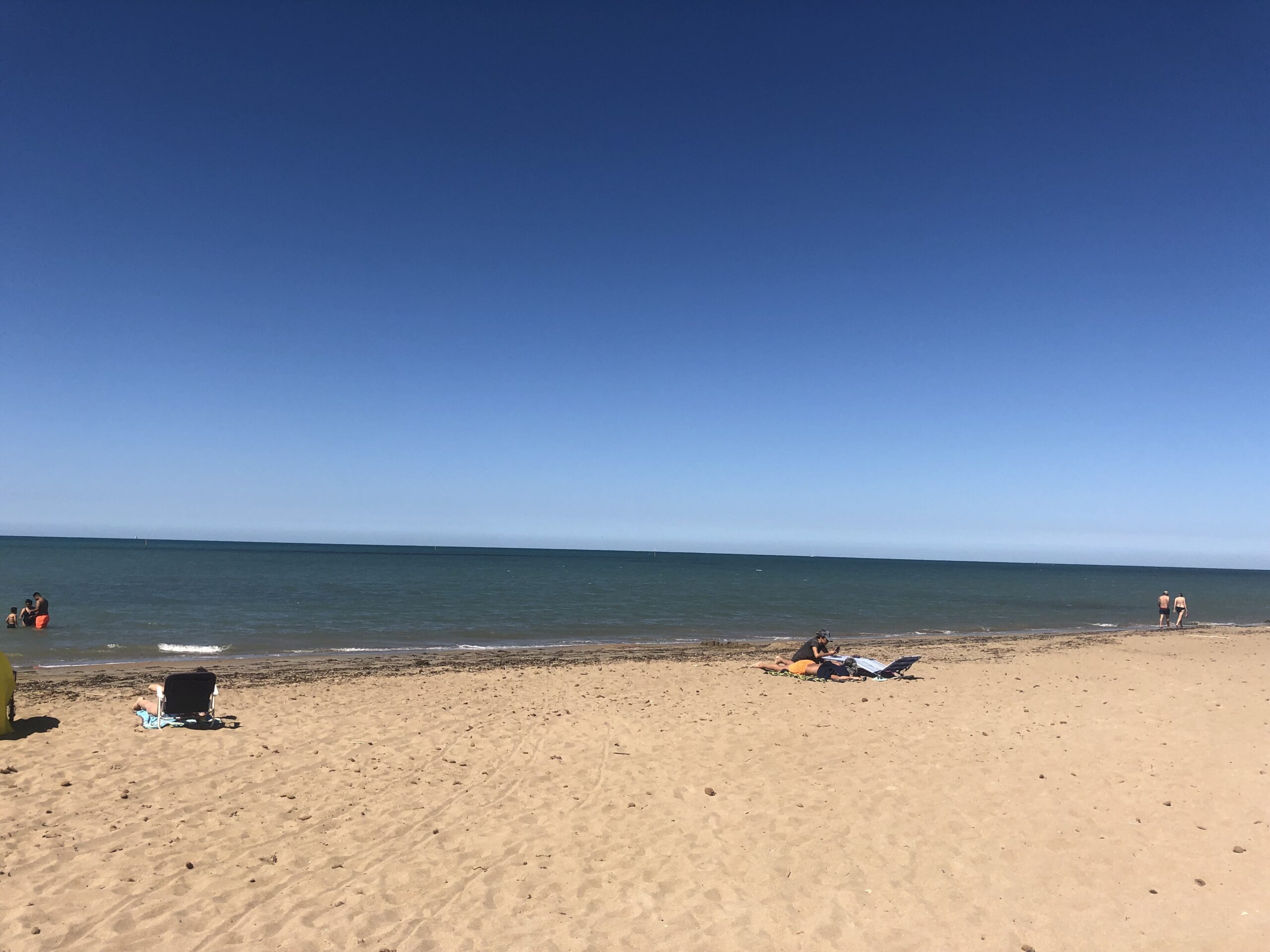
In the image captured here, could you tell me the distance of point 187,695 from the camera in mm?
10445

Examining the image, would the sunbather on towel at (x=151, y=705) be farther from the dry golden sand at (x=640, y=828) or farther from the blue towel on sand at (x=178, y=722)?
the dry golden sand at (x=640, y=828)

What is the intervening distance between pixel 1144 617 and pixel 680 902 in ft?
170

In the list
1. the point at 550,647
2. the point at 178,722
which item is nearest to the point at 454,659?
the point at 550,647

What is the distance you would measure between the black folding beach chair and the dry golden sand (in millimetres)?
398

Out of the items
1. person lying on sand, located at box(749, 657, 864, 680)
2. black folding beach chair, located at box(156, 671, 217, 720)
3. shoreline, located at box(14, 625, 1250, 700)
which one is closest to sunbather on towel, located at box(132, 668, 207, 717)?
black folding beach chair, located at box(156, 671, 217, 720)

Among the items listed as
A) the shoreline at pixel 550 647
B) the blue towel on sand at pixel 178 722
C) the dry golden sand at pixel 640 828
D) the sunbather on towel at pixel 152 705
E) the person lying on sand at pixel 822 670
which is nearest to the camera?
the dry golden sand at pixel 640 828

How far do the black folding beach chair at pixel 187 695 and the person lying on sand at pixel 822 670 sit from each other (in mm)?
12129

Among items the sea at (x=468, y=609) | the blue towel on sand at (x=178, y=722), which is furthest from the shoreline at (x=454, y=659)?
the blue towel on sand at (x=178, y=722)

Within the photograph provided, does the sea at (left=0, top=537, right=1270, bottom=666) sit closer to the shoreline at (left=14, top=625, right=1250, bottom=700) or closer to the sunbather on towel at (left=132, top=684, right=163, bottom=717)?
the shoreline at (left=14, top=625, right=1250, bottom=700)

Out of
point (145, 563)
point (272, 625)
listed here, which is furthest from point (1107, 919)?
point (145, 563)

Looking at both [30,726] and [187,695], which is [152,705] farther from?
[30,726]

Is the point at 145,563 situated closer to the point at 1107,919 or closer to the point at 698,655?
the point at 698,655

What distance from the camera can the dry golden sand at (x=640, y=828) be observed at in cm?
542

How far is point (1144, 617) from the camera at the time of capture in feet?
147
